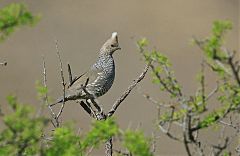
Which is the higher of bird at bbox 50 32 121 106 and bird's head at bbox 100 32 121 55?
bird's head at bbox 100 32 121 55

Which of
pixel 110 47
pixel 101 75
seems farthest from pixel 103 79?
pixel 110 47

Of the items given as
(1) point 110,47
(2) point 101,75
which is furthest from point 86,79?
(1) point 110,47

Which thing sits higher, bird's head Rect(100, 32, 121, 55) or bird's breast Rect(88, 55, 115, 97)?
bird's head Rect(100, 32, 121, 55)

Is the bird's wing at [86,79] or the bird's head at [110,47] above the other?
the bird's head at [110,47]

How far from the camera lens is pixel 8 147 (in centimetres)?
156

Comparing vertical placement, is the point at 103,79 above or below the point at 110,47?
below

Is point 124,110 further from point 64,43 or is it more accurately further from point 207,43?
point 207,43

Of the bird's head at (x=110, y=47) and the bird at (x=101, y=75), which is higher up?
the bird's head at (x=110, y=47)

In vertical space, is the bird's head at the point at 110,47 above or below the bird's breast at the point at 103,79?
above

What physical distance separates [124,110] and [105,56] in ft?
10.4

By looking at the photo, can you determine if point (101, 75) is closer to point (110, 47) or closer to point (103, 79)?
point (103, 79)

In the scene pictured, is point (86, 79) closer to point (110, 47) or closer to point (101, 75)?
point (101, 75)

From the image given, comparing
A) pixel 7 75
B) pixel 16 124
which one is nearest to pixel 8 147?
pixel 16 124

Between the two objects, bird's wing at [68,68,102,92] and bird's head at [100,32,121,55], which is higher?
bird's head at [100,32,121,55]
